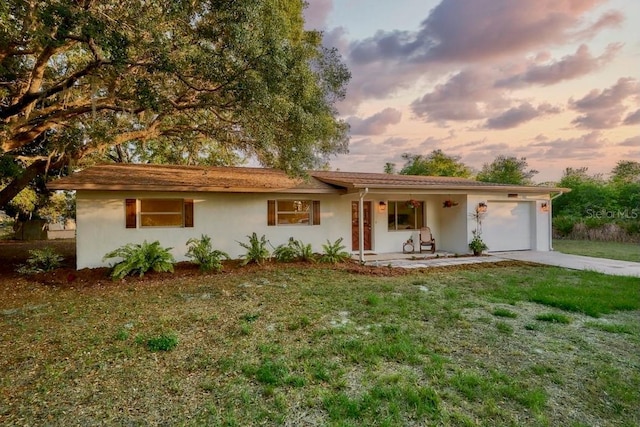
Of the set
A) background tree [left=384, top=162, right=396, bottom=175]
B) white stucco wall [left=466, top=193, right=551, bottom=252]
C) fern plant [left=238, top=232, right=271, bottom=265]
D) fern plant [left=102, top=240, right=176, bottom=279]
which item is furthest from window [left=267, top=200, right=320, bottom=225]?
background tree [left=384, top=162, right=396, bottom=175]

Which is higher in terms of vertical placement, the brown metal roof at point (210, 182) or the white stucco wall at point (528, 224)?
the brown metal roof at point (210, 182)

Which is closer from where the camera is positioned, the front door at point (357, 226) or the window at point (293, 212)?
the window at point (293, 212)

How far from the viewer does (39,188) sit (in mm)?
15281

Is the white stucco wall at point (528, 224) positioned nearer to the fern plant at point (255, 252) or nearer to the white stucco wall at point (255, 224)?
the white stucco wall at point (255, 224)

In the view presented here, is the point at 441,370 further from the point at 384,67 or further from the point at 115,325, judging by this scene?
the point at 384,67

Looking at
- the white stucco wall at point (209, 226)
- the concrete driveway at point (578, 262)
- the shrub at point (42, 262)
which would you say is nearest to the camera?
the shrub at point (42, 262)

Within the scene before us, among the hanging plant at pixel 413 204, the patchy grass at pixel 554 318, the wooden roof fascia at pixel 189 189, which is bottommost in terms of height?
the patchy grass at pixel 554 318

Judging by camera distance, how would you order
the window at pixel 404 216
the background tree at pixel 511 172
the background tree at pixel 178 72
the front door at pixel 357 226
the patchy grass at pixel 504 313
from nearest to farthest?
the background tree at pixel 178 72 < the patchy grass at pixel 504 313 < the front door at pixel 357 226 < the window at pixel 404 216 < the background tree at pixel 511 172

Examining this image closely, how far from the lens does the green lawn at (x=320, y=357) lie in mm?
2795

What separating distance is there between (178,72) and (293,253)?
18.7ft

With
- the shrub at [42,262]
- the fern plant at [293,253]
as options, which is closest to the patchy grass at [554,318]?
the fern plant at [293,253]

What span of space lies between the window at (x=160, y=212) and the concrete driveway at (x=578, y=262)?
9.81 m

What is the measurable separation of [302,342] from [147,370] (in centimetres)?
167

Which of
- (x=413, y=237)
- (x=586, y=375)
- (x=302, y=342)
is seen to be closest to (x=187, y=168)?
(x=413, y=237)
